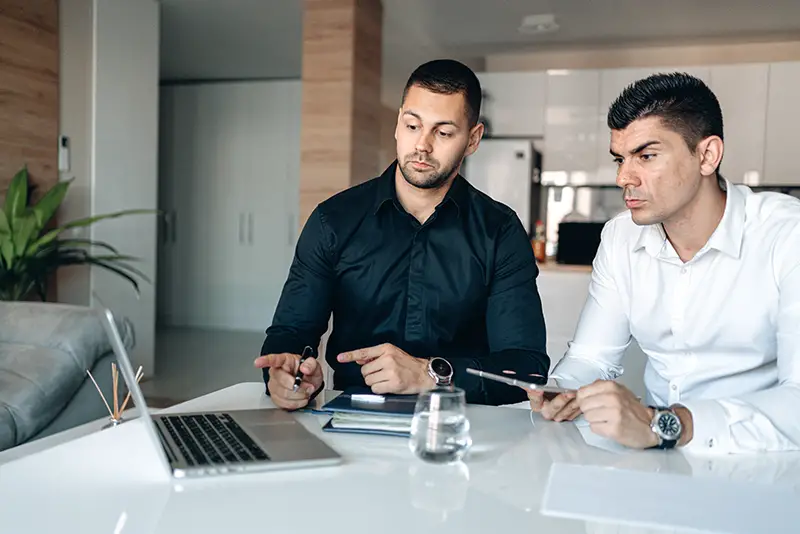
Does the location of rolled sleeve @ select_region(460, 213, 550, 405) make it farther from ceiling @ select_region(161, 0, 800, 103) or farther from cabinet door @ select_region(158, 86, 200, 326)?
cabinet door @ select_region(158, 86, 200, 326)

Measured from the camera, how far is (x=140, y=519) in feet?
2.75

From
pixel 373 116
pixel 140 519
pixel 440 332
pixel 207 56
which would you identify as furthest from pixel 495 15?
pixel 140 519

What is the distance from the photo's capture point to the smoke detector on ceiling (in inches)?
208

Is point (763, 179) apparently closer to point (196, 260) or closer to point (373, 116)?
point (373, 116)

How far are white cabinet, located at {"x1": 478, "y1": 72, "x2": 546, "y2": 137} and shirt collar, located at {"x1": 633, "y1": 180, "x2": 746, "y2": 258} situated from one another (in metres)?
4.12

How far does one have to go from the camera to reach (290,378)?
1.36 m

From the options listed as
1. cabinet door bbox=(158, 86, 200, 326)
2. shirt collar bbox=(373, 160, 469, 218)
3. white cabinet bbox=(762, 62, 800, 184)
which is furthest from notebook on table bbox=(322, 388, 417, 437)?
cabinet door bbox=(158, 86, 200, 326)

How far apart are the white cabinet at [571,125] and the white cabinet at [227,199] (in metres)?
2.90

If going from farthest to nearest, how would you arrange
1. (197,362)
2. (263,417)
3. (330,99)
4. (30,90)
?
(197,362), (330,99), (30,90), (263,417)

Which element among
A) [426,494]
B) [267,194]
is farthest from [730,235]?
[267,194]

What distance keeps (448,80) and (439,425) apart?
0.95 m

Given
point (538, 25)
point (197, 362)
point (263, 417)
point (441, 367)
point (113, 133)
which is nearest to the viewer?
point (263, 417)

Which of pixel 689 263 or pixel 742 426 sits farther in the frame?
pixel 689 263

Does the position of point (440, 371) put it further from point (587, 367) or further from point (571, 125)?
point (571, 125)
